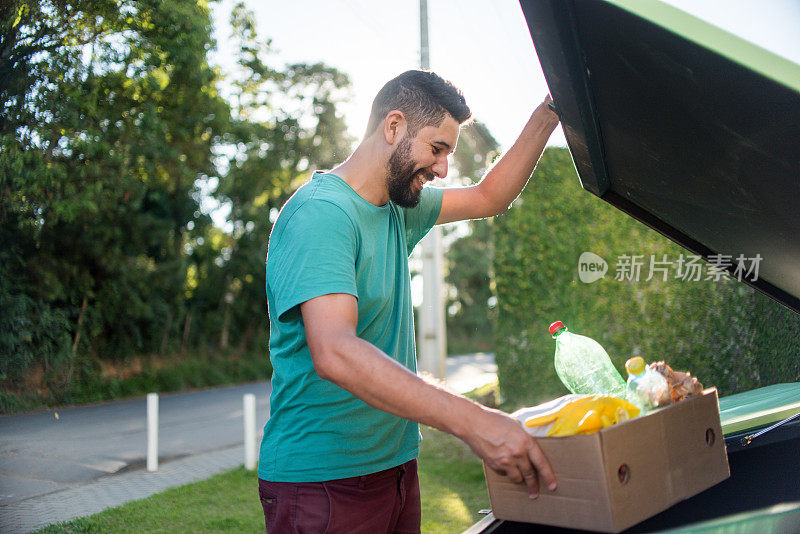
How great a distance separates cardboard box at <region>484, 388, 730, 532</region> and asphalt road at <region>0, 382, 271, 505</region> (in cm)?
334

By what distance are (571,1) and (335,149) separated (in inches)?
676

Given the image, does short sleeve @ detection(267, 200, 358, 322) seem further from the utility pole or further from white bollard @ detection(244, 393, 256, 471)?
the utility pole

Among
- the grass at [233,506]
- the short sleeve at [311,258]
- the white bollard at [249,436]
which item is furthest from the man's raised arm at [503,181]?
the white bollard at [249,436]

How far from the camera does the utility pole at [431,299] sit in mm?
11109

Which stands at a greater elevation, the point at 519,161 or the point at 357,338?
the point at 519,161

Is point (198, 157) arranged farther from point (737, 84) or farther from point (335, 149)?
point (335, 149)

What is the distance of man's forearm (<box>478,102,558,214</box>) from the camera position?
2.43 m

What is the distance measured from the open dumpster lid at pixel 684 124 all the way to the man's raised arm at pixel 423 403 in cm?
84

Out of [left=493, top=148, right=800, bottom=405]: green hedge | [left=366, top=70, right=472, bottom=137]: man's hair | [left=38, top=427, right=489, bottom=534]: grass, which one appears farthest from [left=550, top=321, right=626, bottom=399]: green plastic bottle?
[left=493, top=148, right=800, bottom=405]: green hedge

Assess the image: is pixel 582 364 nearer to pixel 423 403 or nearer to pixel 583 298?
pixel 423 403

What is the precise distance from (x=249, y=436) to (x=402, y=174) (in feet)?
17.8

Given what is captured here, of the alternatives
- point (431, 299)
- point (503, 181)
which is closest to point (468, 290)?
point (431, 299)

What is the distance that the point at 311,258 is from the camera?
1604mm

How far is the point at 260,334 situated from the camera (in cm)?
1827
